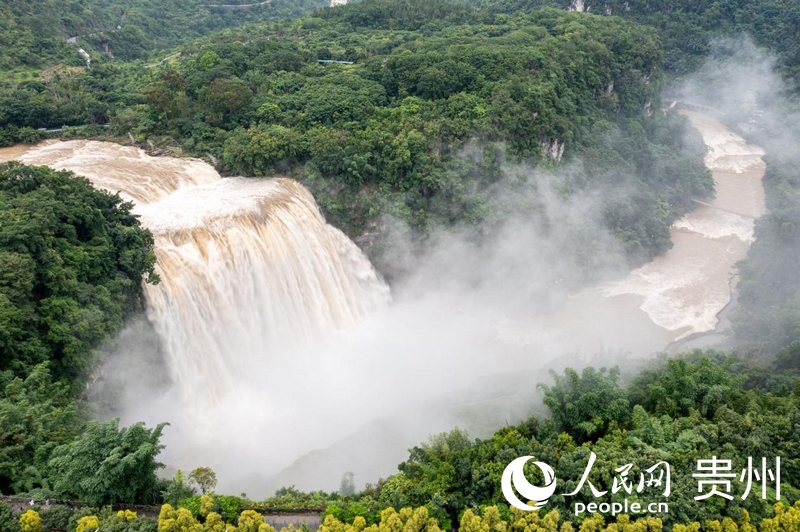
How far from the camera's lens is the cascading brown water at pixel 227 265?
21.7 metres

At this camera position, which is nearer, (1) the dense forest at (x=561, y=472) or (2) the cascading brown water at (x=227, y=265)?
(1) the dense forest at (x=561, y=472)

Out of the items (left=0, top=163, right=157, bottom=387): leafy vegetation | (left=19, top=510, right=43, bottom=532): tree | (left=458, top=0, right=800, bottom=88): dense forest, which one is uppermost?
(left=458, top=0, right=800, bottom=88): dense forest

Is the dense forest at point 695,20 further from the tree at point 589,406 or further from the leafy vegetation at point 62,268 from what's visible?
the tree at point 589,406

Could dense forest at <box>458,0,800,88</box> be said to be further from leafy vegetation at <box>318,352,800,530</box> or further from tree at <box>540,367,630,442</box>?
tree at <box>540,367,630,442</box>

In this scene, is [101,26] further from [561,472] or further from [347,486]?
[561,472]

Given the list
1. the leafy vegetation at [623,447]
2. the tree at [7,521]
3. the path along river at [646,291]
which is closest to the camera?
the tree at [7,521]

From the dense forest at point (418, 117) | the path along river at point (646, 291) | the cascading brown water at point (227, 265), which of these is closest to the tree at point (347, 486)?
the cascading brown water at point (227, 265)

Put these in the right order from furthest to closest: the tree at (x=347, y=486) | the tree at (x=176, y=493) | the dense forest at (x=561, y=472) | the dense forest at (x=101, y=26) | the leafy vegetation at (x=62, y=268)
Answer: the dense forest at (x=101, y=26)
the tree at (x=347, y=486)
the leafy vegetation at (x=62, y=268)
the tree at (x=176, y=493)
the dense forest at (x=561, y=472)

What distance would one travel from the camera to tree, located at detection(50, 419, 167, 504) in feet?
44.1

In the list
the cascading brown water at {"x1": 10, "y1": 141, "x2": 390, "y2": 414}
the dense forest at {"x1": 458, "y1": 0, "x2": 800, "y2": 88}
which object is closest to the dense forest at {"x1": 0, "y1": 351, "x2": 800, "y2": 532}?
the cascading brown water at {"x1": 10, "y1": 141, "x2": 390, "y2": 414}

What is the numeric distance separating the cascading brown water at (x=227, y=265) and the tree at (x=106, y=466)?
6.85 meters

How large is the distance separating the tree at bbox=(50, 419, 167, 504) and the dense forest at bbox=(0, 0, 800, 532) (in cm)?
5

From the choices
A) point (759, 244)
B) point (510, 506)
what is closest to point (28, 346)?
point (510, 506)

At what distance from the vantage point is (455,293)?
104 ft
